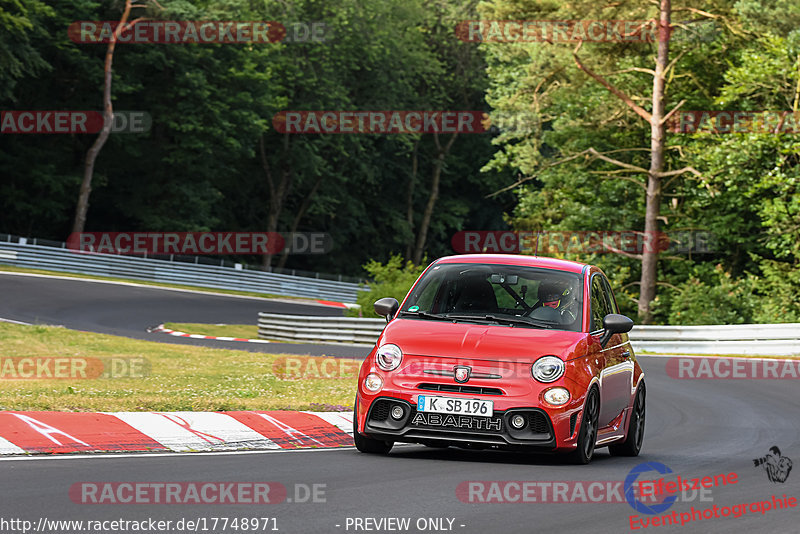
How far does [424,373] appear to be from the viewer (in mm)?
9656

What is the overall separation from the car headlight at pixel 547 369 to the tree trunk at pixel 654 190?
95.0ft

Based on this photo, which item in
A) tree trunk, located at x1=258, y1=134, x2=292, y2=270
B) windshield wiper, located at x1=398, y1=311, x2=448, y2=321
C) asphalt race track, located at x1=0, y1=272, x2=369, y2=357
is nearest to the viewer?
windshield wiper, located at x1=398, y1=311, x2=448, y2=321

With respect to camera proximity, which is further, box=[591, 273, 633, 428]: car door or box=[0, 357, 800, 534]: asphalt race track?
box=[591, 273, 633, 428]: car door

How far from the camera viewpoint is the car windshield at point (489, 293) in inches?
418

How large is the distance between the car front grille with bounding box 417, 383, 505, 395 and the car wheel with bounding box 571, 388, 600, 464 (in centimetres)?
78

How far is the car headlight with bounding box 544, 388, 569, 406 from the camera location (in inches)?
375

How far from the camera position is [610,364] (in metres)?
10.7

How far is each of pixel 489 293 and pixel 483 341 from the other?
1.17 metres

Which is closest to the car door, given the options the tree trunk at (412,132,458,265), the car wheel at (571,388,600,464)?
the car wheel at (571,388,600,464)
